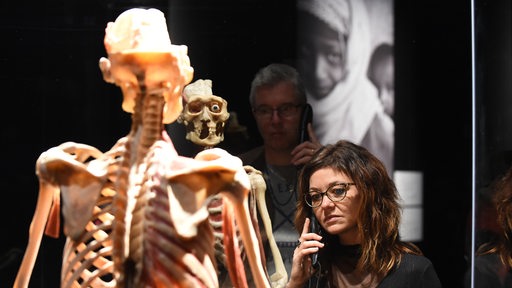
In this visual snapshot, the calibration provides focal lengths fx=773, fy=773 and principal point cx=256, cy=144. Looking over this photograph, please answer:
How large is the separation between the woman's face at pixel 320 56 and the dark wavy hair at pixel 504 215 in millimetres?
562

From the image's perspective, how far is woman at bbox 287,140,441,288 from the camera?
1.97 metres

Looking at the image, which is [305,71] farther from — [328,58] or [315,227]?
[315,227]

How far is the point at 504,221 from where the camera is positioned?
2.00 meters

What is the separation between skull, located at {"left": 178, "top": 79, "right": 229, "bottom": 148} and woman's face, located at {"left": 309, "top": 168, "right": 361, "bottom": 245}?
356 millimetres

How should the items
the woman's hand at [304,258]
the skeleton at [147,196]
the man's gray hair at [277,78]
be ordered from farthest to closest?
the man's gray hair at [277,78], the woman's hand at [304,258], the skeleton at [147,196]

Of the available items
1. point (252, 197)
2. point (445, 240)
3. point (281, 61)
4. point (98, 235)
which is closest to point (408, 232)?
point (445, 240)

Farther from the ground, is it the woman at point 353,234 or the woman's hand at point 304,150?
the woman's hand at point 304,150

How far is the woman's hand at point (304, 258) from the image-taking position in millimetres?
1949

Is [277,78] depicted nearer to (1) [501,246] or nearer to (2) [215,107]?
(2) [215,107]

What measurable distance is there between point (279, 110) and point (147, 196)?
2.93 feet

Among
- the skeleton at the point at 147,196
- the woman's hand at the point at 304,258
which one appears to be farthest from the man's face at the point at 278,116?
the skeleton at the point at 147,196

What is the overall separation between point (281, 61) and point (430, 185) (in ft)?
1.90

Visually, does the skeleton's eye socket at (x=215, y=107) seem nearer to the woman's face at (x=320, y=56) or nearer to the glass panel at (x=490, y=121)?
the woman's face at (x=320, y=56)

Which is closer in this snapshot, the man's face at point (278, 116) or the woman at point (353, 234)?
the woman at point (353, 234)
